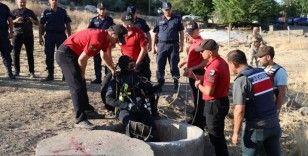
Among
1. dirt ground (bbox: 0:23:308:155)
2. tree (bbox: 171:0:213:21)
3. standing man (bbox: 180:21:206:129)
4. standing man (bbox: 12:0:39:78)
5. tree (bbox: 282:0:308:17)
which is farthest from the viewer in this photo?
tree (bbox: 282:0:308:17)

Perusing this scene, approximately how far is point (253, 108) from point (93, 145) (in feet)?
5.98

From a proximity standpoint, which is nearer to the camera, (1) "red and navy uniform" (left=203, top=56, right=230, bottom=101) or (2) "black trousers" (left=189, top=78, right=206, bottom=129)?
(1) "red and navy uniform" (left=203, top=56, right=230, bottom=101)

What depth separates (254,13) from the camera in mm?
47531

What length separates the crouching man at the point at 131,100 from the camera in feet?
22.0

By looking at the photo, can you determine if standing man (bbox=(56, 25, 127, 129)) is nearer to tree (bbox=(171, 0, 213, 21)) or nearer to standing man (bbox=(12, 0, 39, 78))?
standing man (bbox=(12, 0, 39, 78))

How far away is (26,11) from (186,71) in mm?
3872

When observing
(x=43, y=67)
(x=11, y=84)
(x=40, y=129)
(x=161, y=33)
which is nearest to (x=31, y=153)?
(x=40, y=129)

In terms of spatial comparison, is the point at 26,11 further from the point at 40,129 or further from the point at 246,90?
the point at 246,90

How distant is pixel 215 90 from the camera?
6523 mm

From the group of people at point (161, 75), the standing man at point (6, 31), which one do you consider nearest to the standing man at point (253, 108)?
the group of people at point (161, 75)

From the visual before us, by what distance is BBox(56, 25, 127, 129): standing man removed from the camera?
678cm

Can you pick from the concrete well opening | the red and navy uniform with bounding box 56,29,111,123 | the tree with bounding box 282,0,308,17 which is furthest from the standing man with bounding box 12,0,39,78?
the tree with bounding box 282,0,308,17

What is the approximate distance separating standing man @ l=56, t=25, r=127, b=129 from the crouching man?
0.21 meters

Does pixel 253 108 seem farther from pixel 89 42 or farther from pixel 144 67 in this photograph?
pixel 144 67
